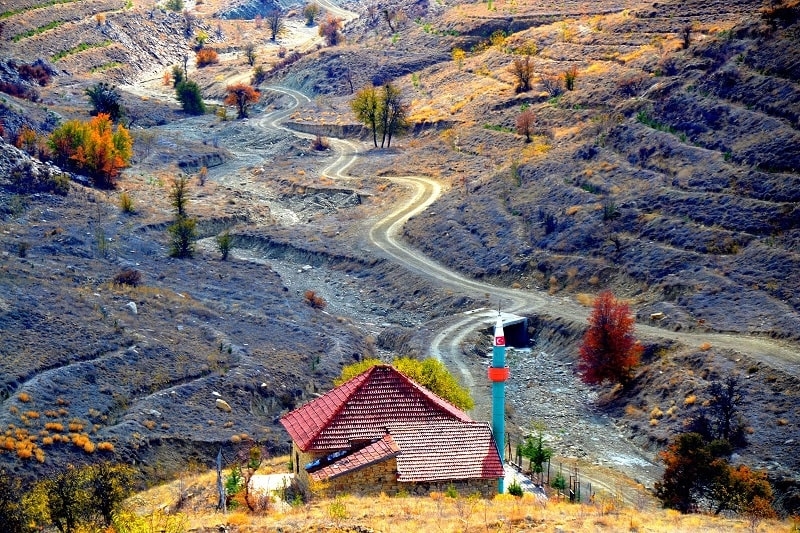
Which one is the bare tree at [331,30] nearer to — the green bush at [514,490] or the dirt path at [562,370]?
the dirt path at [562,370]

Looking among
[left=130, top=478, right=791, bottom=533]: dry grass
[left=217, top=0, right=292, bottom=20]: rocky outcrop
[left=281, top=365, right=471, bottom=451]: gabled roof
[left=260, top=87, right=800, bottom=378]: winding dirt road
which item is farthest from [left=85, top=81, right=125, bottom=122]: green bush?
[left=130, top=478, right=791, bottom=533]: dry grass

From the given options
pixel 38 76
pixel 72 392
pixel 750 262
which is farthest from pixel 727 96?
pixel 38 76

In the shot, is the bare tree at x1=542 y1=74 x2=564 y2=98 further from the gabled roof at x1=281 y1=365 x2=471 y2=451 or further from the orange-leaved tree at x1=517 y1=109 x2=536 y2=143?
the gabled roof at x1=281 y1=365 x2=471 y2=451

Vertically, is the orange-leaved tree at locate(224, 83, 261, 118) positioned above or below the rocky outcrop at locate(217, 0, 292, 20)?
below

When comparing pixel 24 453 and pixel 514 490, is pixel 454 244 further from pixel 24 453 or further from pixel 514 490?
pixel 24 453

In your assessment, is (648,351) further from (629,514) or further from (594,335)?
(629,514)

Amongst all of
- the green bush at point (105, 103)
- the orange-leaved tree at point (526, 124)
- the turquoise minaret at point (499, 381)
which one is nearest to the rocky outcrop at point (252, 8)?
the green bush at point (105, 103)
